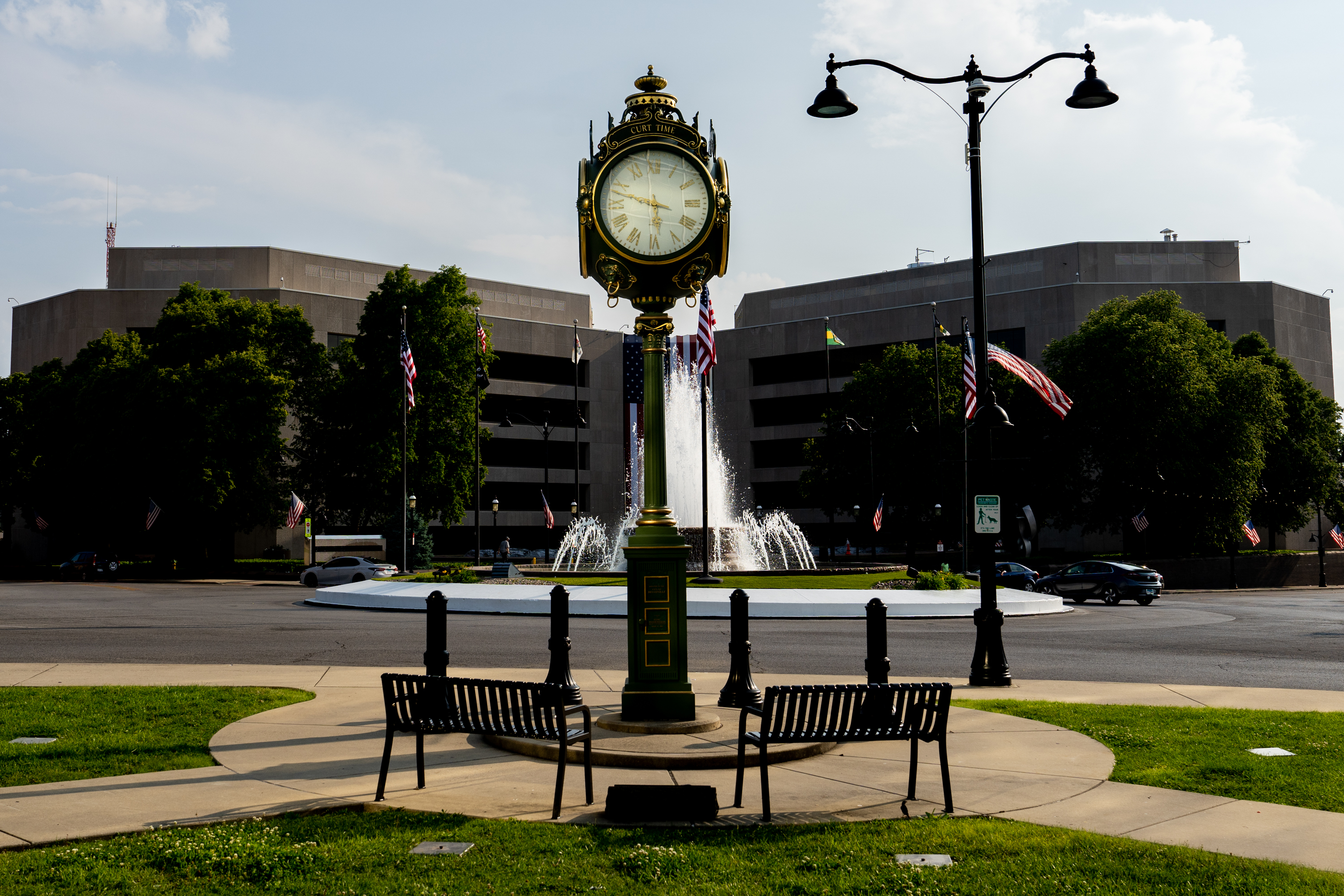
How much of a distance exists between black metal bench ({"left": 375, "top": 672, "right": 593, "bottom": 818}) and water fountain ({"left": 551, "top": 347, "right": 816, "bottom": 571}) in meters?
24.3

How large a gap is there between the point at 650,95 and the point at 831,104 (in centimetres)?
524

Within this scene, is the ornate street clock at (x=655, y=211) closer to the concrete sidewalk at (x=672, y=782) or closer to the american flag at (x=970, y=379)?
the concrete sidewalk at (x=672, y=782)

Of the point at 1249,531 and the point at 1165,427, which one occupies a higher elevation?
the point at 1165,427

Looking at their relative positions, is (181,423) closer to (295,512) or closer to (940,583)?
(295,512)

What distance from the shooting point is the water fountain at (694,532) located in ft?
124

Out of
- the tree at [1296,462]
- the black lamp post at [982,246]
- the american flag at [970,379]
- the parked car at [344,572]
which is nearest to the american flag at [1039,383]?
the american flag at [970,379]

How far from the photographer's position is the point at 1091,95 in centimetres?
1425

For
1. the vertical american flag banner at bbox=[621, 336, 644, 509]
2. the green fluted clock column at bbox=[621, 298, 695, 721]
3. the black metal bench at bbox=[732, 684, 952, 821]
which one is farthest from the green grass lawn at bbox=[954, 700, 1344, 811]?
the vertical american flag banner at bbox=[621, 336, 644, 509]

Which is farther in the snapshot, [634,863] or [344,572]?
[344,572]

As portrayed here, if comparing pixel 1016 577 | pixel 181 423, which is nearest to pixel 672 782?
pixel 1016 577

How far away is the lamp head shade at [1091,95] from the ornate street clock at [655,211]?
22.9 feet

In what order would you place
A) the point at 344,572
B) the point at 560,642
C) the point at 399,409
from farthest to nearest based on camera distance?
the point at 399,409 → the point at 344,572 → the point at 560,642

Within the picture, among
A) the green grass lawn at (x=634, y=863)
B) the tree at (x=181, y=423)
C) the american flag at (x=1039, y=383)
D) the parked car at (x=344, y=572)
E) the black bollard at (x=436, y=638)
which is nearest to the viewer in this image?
the green grass lawn at (x=634, y=863)

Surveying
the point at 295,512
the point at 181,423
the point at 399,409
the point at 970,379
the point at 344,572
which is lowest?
the point at 344,572
